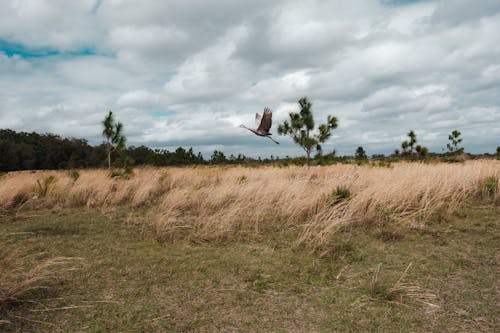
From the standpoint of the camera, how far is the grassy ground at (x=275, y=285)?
2.24 m

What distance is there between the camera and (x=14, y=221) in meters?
5.98

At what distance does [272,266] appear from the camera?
332 cm

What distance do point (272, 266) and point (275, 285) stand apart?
464 millimetres

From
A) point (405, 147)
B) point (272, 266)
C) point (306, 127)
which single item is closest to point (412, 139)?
point (405, 147)

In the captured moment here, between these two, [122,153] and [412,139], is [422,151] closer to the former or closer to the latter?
[412,139]

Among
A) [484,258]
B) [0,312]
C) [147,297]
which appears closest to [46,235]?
[0,312]

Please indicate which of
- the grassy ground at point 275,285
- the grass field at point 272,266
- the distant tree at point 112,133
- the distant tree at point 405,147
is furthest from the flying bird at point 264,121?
the distant tree at point 405,147

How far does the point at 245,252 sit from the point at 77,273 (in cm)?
176

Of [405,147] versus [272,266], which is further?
[405,147]

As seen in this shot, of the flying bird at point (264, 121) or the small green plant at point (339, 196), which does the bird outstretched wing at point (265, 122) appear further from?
the small green plant at point (339, 196)

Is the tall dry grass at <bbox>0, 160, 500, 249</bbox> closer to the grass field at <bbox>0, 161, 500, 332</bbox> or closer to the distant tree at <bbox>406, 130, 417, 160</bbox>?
the grass field at <bbox>0, 161, 500, 332</bbox>

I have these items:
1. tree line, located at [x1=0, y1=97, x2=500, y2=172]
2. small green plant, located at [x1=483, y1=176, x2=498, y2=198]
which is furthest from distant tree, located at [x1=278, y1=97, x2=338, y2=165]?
small green plant, located at [x1=483, y1=176, x2=498, y2=198]

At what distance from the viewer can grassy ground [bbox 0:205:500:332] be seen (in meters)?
2.24

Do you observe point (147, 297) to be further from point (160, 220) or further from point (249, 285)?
point (160, 220)
